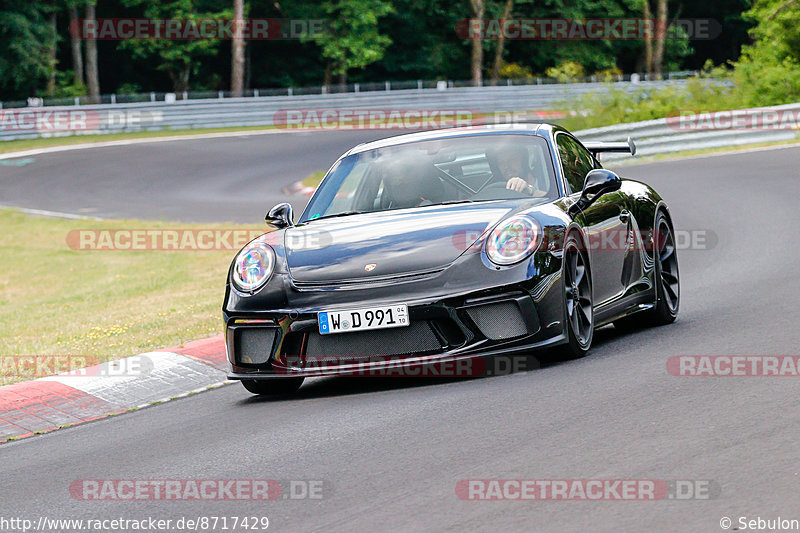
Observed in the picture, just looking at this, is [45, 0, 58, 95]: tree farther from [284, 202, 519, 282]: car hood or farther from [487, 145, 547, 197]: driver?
[284, 202, 519, 282]: car hood

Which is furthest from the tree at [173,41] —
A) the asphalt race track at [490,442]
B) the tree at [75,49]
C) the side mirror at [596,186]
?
the side mirror at [596,186]

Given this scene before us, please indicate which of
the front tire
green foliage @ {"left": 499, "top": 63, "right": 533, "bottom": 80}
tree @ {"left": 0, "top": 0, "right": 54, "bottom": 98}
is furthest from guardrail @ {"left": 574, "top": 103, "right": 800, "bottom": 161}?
green foliage @ {"left": 499, "top": 63, "right": 533, "bottom": 80}

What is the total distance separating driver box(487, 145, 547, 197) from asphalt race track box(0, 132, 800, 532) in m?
1.09

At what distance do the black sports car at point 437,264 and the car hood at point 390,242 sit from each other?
1 centimetres

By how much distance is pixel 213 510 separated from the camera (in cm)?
473

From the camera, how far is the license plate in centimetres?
662

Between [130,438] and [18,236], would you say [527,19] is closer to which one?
[18,236]

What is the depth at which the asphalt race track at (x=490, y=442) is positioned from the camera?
437 cm

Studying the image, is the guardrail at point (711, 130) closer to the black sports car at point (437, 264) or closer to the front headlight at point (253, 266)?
the black sports car at point (437, 264)

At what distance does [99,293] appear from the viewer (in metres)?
14.7

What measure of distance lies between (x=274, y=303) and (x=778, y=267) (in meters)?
5.51

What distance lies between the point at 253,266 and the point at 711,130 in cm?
1779

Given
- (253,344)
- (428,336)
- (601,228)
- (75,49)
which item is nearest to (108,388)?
(253,344)

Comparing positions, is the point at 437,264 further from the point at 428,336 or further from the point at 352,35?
the point at 352,35
